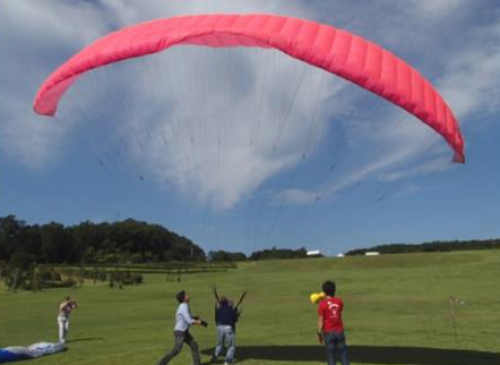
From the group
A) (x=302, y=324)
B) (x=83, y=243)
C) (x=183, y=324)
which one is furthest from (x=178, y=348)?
(x=83, y=243)

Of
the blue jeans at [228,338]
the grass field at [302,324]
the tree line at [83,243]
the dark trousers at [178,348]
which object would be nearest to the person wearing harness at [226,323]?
the blue jeans at [228,338]

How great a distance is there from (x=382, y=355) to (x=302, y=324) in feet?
28.4

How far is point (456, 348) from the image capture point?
1537 centimetres

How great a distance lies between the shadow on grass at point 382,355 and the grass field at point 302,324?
23 mm

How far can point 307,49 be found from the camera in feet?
36.7

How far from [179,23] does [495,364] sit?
948cm

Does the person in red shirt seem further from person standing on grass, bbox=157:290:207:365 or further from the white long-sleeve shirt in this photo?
the white long-sleeve shirt

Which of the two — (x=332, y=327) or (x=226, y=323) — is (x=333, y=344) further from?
(x=226, y=323)

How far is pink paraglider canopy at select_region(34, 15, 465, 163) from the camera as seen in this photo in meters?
11.2

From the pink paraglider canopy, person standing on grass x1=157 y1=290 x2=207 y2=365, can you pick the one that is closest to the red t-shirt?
person standing on grass x1=157 y1=290 x2=207 y2=365

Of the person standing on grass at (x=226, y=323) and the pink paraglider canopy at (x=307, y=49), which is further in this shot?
the person standing on grass at (x=226, y=323)

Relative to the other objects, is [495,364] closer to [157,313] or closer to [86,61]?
[86,61]

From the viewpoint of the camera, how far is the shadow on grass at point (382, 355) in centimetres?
1327

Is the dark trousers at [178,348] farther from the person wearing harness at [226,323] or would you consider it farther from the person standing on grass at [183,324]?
the person wearing harness at [226,323]
